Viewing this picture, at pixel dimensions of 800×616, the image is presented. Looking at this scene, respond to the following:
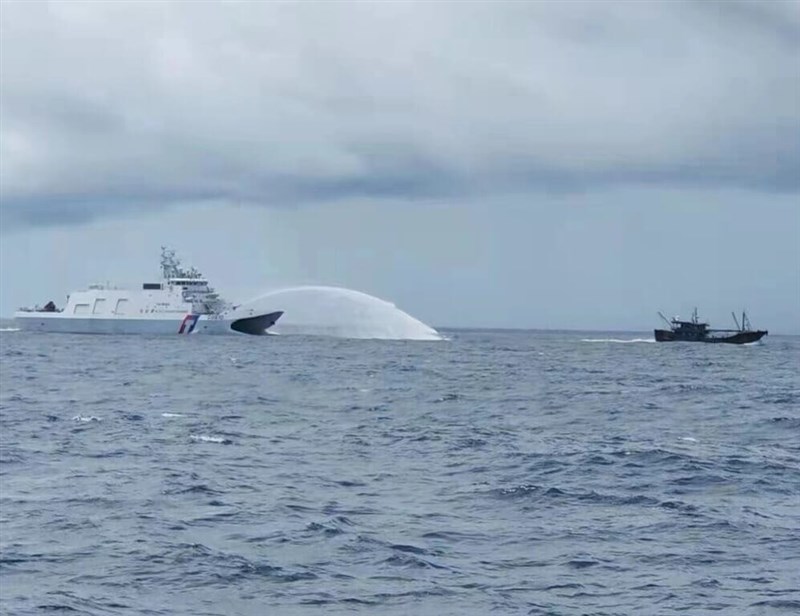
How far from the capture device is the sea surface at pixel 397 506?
16578 millimetres

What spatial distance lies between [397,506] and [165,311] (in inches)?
5040

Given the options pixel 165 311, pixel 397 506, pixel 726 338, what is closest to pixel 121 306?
pixel 165 311

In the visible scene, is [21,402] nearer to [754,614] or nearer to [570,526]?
[570,526]

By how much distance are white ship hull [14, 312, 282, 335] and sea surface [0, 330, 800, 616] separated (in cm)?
9752

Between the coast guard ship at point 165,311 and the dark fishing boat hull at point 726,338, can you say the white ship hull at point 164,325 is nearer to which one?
the coast guard ship at point 165,311

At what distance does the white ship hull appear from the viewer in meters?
146

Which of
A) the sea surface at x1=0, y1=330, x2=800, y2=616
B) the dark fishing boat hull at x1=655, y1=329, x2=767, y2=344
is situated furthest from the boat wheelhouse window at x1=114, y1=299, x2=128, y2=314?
the sea surface at x1=0, y1=330, x2=800, y2=616

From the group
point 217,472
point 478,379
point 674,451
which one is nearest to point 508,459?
point 674,451

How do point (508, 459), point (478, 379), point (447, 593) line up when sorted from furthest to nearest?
1. point (478, 379)
2. point (508, 459)
3. point (447, 593)

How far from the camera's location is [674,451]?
1218 inches

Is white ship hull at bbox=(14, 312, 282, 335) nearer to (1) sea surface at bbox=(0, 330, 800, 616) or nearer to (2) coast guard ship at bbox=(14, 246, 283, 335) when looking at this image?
(2) coast guard ship at bbox=(14, 246, 283, 335)

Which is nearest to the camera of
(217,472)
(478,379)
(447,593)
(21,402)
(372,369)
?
(447,593)

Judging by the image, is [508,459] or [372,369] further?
[372,369]

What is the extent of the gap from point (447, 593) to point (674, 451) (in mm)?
15809
